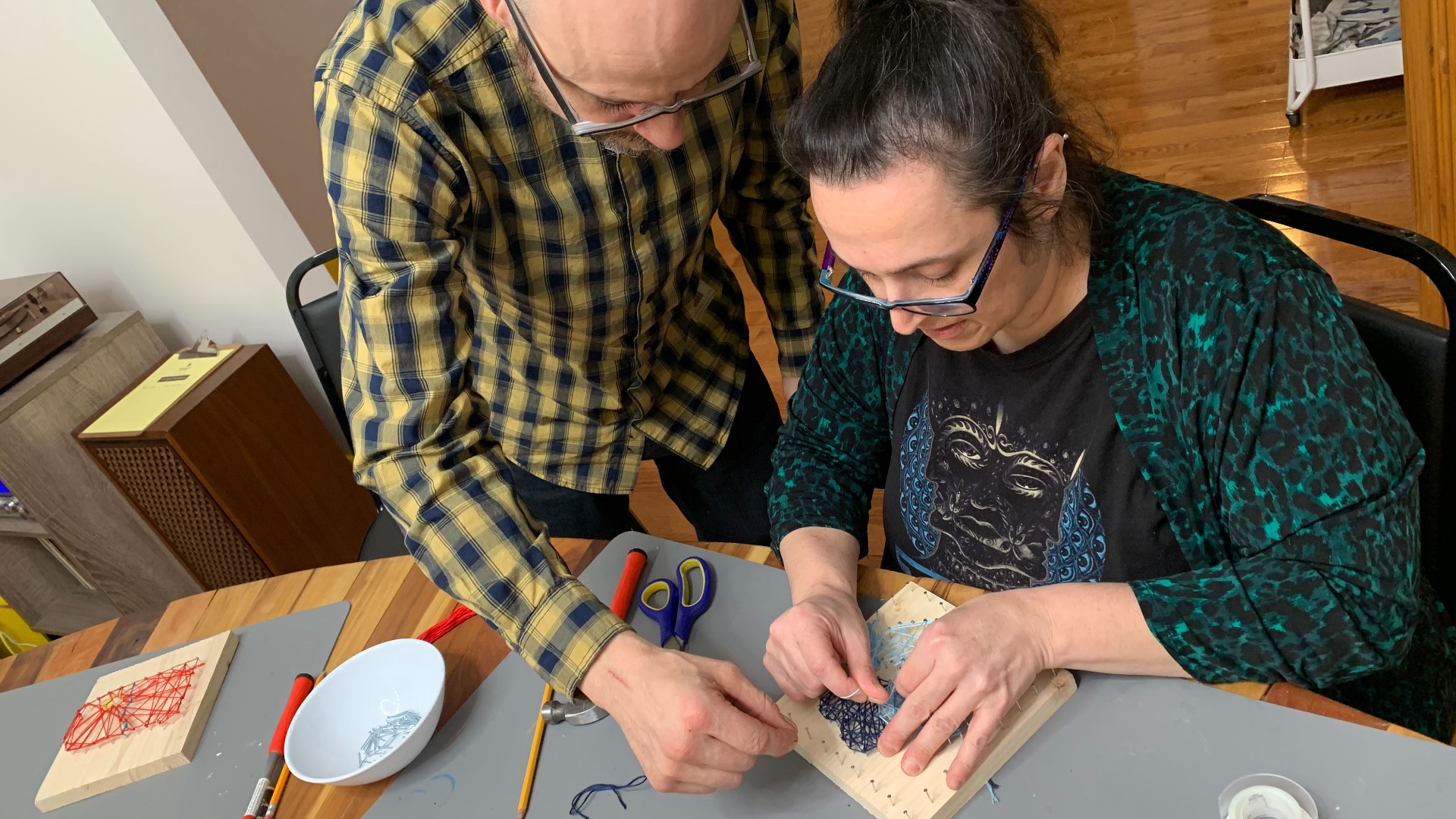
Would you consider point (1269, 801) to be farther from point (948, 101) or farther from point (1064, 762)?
point (948, 101)

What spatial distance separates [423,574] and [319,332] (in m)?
0.80

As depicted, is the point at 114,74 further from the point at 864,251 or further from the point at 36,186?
the point at 864,251

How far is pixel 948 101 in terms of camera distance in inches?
34.9

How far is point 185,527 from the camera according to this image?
2.31 m

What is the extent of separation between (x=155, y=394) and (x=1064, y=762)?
228 centimetres

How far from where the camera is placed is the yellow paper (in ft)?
7.39

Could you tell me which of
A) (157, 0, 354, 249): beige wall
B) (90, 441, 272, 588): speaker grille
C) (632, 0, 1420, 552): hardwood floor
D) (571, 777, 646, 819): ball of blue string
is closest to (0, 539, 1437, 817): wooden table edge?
(571, 777, 646, 819): ball of blue string

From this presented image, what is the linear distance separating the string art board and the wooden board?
29.4 inches

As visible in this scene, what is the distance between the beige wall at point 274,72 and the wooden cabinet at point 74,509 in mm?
636

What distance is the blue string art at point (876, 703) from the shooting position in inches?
36.6

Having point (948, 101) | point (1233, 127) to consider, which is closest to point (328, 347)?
point (948, 101)

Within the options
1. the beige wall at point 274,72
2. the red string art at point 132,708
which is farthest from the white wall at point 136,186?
the red string art at point 132,708

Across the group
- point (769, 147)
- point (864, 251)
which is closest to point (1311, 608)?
point (864, 251)

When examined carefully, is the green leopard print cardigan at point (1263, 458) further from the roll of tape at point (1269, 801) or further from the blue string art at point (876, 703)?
the blue string art at point (876, 703)
